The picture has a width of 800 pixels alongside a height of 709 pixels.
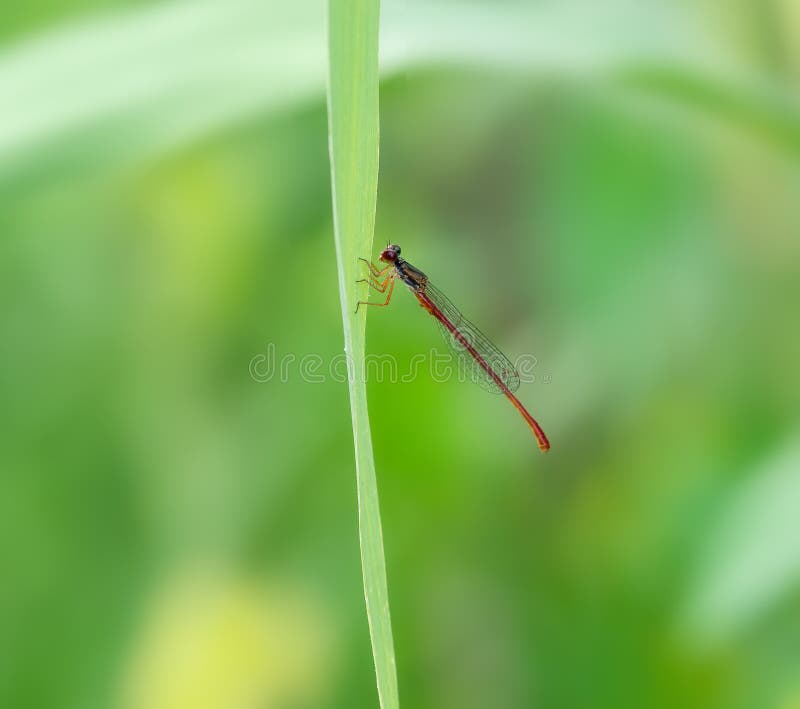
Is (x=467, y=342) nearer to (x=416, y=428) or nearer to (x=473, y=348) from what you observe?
(x=473, y=348)

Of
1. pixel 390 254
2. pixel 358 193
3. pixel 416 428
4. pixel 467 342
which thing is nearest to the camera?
pixel 358 193

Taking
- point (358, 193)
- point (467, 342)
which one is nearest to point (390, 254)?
point (467, 342)

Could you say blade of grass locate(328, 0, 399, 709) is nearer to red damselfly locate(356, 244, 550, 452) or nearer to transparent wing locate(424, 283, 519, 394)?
red damselfly locate(356, 244, 550, 452)

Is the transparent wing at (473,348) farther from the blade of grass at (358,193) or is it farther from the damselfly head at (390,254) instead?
the blade of grass at (358,193)

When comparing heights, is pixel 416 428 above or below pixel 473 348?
below

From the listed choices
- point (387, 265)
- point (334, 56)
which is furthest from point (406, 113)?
point (334, 56)

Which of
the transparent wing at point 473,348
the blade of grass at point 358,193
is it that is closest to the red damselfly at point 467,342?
the transparent wing at point 473,348

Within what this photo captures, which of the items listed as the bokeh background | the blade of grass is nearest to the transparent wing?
the bokeh background
